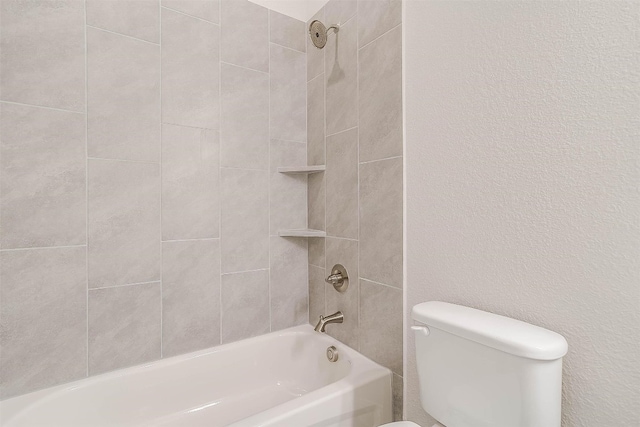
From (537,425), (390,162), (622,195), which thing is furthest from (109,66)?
(537,425)

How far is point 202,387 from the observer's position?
151 cm

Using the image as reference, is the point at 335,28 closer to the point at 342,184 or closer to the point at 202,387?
the point at 342,184

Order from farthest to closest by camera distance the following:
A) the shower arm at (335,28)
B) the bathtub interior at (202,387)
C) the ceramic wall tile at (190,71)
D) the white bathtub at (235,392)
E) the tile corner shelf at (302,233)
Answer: the tile corner shelf at (302,233)
the shower arm at (335,28)
the ceramic wall tile at (190,71)
the bathtub interior at (202,387)
the white bathtub at (235,392)

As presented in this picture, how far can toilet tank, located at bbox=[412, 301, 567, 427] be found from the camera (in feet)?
2.39

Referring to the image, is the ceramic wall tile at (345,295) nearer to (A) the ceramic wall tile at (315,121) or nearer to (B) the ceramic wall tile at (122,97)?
(A) the ceramic wall tile at (315,121)

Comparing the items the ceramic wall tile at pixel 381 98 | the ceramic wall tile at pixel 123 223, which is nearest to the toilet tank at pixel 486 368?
the ceramic wall tile at pixel 381 98

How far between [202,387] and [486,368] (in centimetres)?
127

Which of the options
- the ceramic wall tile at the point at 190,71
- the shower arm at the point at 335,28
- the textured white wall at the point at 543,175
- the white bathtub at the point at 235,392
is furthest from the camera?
the shower arm at the point at 335,28

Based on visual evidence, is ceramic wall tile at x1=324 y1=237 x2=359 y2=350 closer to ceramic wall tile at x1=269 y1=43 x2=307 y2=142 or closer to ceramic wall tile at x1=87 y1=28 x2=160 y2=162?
ceramic wall tile at x1=269 y1=43 x2=307 y2=142

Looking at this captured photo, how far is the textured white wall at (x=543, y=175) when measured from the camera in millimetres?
697

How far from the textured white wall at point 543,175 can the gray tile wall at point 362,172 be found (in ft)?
0.47

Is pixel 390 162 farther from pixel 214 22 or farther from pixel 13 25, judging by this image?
pixel 13 25

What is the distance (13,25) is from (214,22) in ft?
2.49

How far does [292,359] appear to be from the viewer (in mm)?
1720
